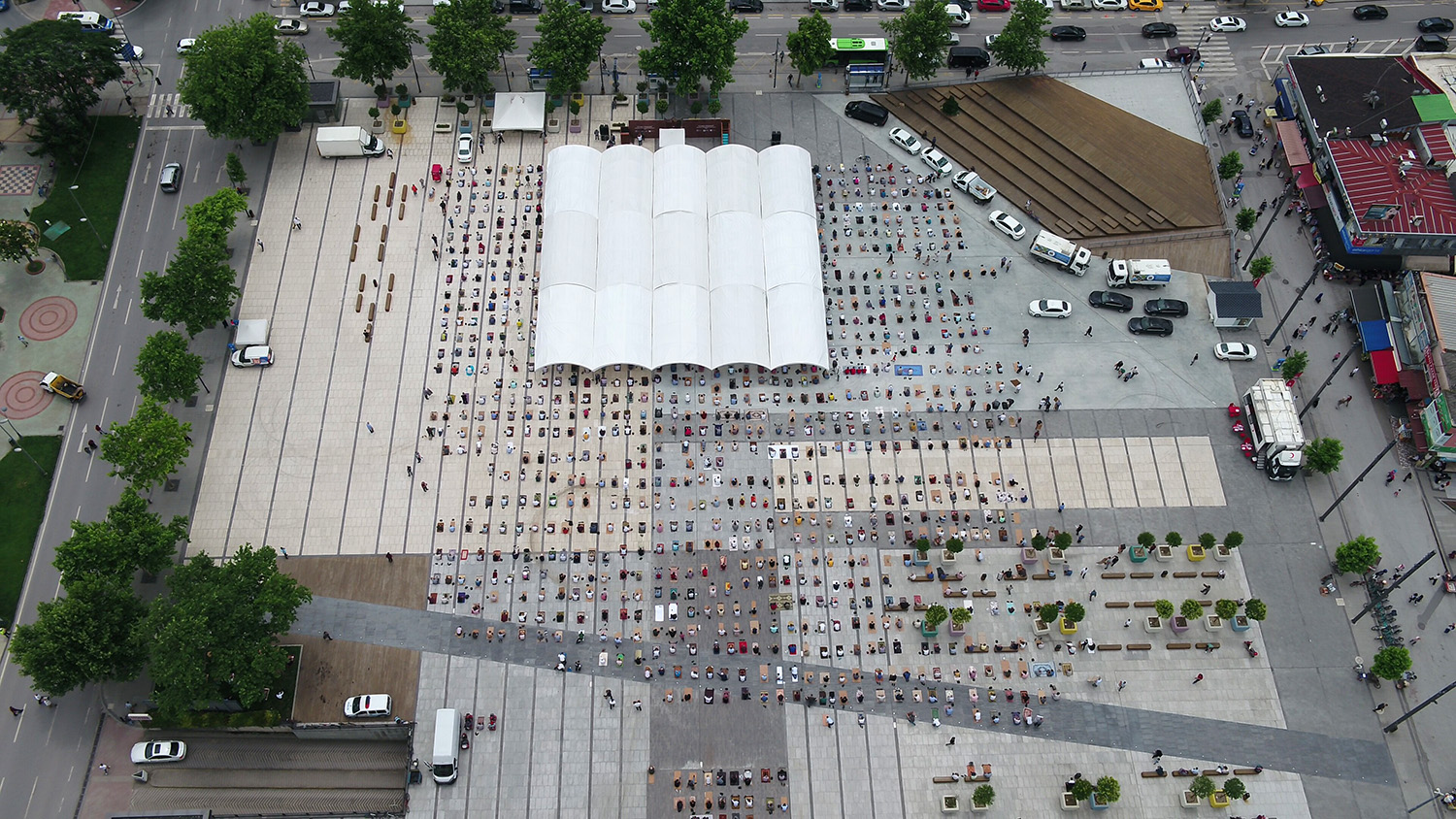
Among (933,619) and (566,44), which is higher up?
(566,44)

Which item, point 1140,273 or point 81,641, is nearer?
point 81,641

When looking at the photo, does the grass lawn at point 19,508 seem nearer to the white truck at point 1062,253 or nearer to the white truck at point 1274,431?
the white truck at point 1062,253

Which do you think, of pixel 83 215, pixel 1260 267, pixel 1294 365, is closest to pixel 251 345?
pixel 83 215

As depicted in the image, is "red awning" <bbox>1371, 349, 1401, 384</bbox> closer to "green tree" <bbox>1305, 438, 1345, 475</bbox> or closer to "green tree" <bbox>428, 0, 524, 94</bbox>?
"green tree" <bbox>1305, 438, 1345, 475</bbox>

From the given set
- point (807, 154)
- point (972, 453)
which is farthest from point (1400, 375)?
point (807, 154)

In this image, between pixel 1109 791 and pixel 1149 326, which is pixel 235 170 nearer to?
pixel 1149 326
